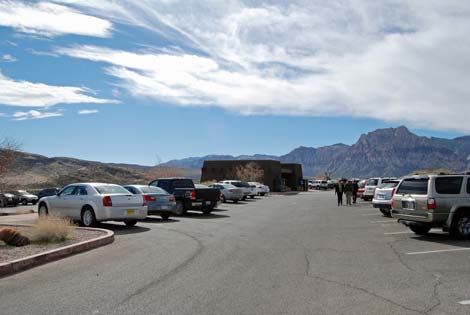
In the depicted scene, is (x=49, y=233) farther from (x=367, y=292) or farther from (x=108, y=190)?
(x=367, y=292)

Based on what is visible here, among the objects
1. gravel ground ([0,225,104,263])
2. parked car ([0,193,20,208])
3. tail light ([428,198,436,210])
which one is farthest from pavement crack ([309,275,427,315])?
parked car ([0,193,20,208])

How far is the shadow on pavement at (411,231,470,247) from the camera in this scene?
12867 millimetres

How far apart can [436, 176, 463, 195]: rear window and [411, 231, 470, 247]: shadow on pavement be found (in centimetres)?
127

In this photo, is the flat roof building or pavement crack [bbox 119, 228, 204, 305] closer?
pavement crack [bbox 119, 228, 204, 305]

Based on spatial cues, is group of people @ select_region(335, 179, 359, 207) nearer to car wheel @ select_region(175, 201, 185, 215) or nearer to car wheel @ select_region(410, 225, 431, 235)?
car wheel @ select_region(175, 201, 185, 215)

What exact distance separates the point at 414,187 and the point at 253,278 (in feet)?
25.3

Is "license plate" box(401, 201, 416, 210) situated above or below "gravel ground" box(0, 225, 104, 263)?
above

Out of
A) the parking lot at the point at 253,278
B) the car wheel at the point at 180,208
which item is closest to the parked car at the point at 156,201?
the car wheel at the point at 180,208

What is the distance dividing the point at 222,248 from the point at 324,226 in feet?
22.4

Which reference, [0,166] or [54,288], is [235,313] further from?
[0,166]

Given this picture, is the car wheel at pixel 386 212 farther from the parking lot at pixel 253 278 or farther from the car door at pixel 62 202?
the car door at pixel 62 202

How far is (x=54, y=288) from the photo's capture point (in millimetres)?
7938

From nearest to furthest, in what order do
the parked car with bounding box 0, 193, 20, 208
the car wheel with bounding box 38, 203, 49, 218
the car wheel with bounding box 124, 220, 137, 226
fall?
1. the car wheel with bounding box 124, 220, 137, 226
2. the car wheel with bounding box 38, 203, 49, 218
3. the parked car with bounding box 0, 193, 20, 208

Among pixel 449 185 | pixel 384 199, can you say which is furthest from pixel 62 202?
pixel 384 199
